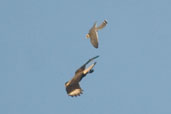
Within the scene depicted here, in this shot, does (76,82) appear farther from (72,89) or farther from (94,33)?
(94,33)

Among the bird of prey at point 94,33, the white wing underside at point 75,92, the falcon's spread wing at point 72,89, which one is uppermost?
the bird of prey at point 94,33

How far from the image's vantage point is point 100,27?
43406mm

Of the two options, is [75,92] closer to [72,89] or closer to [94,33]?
[72,89]

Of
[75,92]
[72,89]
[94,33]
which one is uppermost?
[94,33]

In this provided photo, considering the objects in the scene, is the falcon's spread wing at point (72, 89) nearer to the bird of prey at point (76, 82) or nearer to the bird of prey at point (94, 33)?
the bird of prey at point (76, 82)

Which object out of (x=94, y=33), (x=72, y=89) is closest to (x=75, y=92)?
(x=72, y=89)

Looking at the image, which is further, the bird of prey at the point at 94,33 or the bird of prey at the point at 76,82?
the bird of prey at the point at 94,33

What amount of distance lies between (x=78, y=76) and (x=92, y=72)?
85 centimetres

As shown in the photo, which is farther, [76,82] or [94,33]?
[94,33]

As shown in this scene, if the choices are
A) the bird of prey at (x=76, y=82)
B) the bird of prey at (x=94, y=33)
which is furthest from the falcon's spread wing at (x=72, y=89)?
the bird of prey at (x=94, y=33)

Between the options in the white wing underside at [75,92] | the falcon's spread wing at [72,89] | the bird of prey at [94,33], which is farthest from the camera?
the bird of prey at [94,33]

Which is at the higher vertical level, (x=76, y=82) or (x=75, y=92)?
(x=76, y=82)

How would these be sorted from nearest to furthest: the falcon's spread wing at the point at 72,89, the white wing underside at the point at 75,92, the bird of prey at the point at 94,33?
the white wing underside at the point at 75,92 → the falcon's spread wing at the point at 72,89 → the bird of prey at the point at 94,33

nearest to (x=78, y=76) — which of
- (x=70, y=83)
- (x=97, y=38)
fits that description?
(x=70, y=83)
